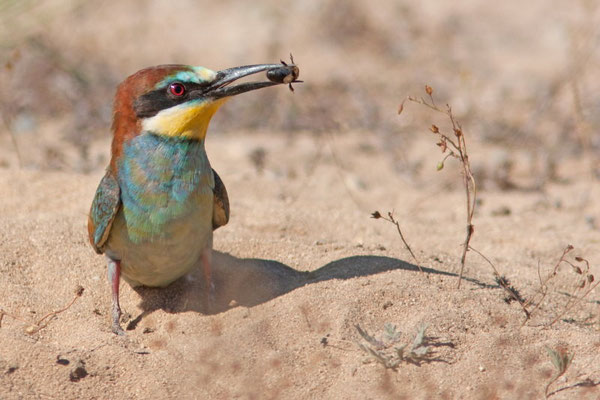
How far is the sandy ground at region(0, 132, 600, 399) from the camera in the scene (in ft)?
11.5

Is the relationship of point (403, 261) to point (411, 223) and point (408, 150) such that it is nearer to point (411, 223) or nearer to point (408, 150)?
point (411, 223)

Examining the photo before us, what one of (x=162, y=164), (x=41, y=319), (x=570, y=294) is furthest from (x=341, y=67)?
(x=41, y=319)

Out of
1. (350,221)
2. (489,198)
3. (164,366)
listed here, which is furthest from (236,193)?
(164,366)

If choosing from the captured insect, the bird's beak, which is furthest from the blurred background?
the captured insect

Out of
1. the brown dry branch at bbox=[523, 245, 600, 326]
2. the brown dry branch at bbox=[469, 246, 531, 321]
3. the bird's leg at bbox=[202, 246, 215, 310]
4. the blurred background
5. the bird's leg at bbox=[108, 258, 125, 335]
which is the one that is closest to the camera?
the brown dry branch at bbox=[523, 245, 600, 326]

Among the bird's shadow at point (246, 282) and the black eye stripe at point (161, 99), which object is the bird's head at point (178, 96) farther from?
the bird's shadow at point (246, 282)

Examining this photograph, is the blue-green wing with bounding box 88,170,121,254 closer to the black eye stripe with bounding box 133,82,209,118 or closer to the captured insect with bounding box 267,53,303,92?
the black eye stripe with bounding box 133,82,209,118

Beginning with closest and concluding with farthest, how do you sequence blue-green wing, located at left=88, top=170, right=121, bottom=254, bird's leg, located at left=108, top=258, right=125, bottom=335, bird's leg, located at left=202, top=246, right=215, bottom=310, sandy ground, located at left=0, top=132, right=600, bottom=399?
sandy ground, located at left=0, top=132, right=600, bottom=399
blue-green wing, located at left=88, top=170, right=121, bottom=254
bird's leg, located at left=108, top=258, right=125, bottom=335
bird's leg, located at left=202, top=246, right=215, bottom=310

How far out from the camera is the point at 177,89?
4.03 metres

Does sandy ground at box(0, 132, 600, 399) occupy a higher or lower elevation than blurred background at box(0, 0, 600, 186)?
lower

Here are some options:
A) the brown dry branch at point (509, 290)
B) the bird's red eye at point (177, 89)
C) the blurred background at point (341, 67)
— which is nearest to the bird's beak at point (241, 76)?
the bird's red eye at point (177, 89)

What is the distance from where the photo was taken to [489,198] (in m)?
6.48

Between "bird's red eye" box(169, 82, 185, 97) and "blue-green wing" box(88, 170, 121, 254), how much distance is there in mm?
536

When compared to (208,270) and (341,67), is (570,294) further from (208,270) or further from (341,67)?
(341,67)
